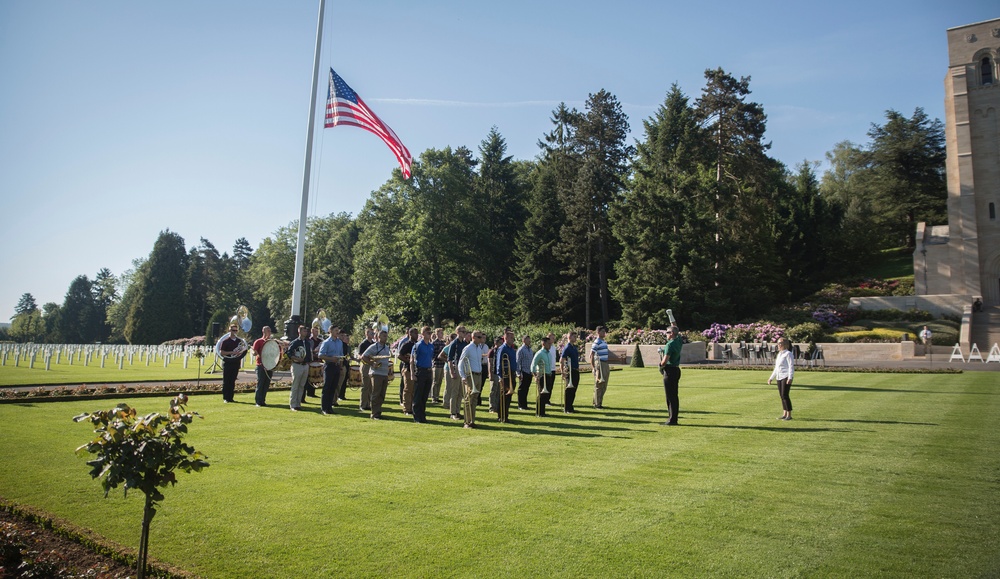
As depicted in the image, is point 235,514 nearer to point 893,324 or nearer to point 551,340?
point 551,340

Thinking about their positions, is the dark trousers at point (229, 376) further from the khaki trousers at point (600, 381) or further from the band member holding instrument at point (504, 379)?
the khaki trousers at point (600, 381)

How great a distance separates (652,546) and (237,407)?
12662 millimetres

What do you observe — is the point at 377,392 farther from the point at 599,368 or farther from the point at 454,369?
the point at 599,368

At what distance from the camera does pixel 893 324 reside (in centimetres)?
4103

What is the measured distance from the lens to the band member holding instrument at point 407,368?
47.5 feet

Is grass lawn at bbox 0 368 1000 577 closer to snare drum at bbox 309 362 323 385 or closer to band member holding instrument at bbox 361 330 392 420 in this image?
band member holding instrument at bbox 361 330 392 420

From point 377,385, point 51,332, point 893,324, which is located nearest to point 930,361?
point 893,324

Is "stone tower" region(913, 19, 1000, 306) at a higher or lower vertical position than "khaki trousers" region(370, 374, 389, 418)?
higher

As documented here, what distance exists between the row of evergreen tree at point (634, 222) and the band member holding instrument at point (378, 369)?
34472 mm

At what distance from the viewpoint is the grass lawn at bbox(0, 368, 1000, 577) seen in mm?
5086

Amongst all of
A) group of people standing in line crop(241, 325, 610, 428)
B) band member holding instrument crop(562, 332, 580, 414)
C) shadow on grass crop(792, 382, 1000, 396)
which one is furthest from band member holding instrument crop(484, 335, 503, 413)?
shadow on grass crop(792, 382, 1000, 396)

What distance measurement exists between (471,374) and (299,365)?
213 inches

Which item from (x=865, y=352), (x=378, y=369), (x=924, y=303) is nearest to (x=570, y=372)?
(x=378, y=369)

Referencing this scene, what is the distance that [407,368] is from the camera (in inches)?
575
